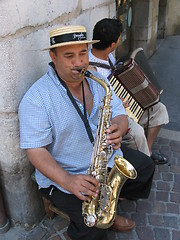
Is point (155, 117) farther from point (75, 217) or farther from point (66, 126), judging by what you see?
point (75, 217)

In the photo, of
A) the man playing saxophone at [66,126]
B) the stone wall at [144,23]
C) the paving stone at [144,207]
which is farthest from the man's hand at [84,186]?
the stone wall at [144,23]

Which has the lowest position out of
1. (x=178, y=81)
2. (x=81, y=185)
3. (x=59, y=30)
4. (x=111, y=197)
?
(x=178, y=81)

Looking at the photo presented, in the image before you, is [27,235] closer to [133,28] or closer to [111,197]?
[111,197]

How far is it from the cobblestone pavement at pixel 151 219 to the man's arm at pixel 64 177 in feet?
2.95

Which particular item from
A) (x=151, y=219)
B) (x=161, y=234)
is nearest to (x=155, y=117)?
(x=151, y=219)

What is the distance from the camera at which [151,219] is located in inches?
109

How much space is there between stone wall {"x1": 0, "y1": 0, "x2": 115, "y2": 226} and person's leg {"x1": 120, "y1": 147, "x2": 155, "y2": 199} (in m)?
0.85

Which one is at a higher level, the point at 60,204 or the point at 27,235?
the point at 60,204

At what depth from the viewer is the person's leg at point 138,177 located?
2557 millimetres

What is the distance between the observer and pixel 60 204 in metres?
2.19

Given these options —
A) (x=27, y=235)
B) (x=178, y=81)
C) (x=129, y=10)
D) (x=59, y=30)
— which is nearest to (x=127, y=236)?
(x=27, y=235)

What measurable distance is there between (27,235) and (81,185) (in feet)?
3.58

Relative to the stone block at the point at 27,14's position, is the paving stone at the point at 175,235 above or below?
below

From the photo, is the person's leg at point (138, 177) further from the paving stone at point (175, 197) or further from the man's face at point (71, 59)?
the man's face at point (71, 59)
